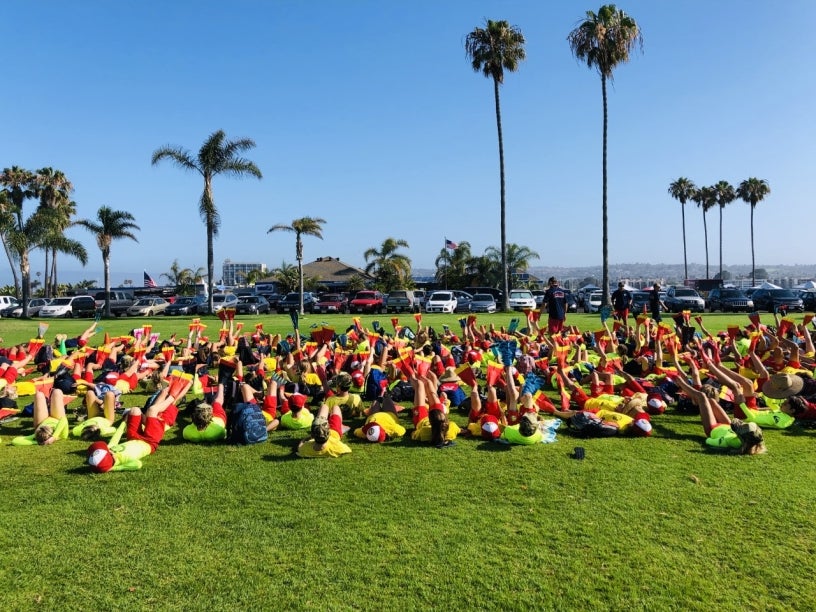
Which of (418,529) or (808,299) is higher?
(808,299)

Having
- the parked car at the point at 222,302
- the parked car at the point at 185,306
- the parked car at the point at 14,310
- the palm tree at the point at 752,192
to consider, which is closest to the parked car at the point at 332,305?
the parked car at the point at 222,302

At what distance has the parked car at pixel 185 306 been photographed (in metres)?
37.3

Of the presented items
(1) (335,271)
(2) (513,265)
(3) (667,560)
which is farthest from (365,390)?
(1) (335,271)

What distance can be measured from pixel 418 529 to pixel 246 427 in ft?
10.1

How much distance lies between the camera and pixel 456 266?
61844mm

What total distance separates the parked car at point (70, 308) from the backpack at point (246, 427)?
110 ft

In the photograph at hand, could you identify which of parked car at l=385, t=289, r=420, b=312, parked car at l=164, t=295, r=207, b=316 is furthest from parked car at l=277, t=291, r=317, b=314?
parked car at l=385, t=289, r=420, b=312

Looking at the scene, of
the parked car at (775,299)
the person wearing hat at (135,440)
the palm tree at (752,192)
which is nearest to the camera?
the person wearing hat at (135,440)

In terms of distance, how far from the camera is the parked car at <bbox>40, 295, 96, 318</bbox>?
3678 cm

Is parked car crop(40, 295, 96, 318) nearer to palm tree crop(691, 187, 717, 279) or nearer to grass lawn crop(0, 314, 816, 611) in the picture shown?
grass lawn crop(0, 314, 816, 611)

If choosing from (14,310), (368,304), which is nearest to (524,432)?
(368,304)

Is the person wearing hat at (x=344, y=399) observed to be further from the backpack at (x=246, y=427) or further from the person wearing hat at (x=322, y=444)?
the person wearing hat at (x=322, y=444)

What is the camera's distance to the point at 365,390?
9.59 m

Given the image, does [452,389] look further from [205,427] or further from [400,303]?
[400,303]
